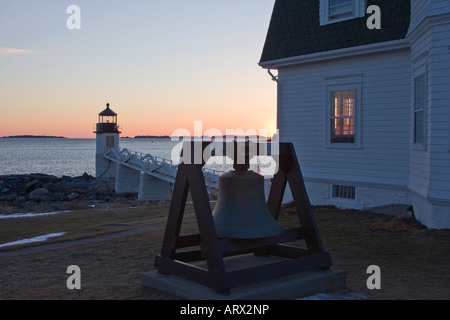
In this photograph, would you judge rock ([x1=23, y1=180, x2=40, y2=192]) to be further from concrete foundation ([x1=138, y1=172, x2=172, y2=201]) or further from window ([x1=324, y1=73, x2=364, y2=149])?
window ([x1=324, y1=73, x2=364, y2=149])

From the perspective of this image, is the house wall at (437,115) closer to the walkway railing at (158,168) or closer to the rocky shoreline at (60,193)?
the walkway railing at (158,168)

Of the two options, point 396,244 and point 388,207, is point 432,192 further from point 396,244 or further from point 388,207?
point 388,207

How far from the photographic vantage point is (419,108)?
11.5 m

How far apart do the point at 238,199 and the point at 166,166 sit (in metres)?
25.7

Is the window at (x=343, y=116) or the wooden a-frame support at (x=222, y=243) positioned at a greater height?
the window at (x=343, y=116)

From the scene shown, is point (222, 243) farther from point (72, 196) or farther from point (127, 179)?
point (127, 179)

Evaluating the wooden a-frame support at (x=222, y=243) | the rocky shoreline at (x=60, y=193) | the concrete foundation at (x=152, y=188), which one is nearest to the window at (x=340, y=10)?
the wooden a-frame support at (x=222, y=243)

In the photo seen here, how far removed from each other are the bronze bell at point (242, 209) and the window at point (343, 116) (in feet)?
28.9

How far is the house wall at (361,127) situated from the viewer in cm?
1282

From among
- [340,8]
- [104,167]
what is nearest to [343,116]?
[340,8]

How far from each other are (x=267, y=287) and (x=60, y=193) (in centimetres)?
3423

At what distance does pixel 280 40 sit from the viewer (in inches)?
601

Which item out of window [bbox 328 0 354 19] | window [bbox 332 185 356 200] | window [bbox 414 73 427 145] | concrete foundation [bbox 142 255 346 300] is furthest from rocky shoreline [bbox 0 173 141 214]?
concrete foundation [bbox 142 255 346 300]
